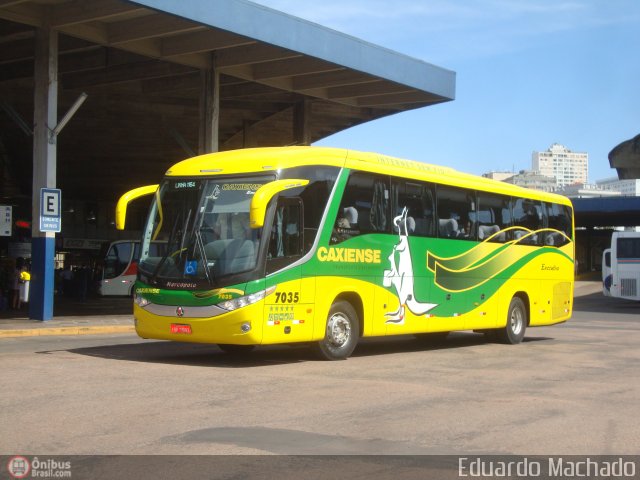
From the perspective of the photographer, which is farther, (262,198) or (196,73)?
(196,73)

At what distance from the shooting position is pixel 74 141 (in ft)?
152

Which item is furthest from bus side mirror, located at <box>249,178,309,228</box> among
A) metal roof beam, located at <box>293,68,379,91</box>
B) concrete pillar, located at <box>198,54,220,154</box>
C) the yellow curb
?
metal roof beam, located at <box>293,68,379,91</box>

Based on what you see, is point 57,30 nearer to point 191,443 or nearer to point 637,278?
point 191,443

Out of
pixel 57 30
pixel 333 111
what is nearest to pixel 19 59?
pixel 57 30

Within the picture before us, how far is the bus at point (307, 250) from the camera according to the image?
1277cm

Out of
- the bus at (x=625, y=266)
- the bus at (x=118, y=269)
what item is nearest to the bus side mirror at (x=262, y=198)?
the bus at (x=625, y=266)

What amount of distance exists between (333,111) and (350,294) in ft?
77.0

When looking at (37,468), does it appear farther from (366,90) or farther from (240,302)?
(366,90)

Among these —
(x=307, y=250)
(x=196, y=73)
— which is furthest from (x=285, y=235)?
(x=196, y=73)

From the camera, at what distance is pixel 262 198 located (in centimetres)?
1195

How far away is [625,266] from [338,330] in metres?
29.2

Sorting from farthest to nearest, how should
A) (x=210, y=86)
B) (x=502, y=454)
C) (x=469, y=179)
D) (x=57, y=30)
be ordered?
1. (x=210, y=86)
2. (x=57, y=30)
3. (x=469, y=179)
4. (x=502, y=454)

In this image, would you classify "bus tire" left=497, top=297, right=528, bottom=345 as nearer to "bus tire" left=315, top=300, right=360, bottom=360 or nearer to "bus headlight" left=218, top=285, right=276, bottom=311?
"bus tire" left=315, top=300, right=360, bottom=360

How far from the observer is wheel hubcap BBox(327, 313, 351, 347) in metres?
14.1
